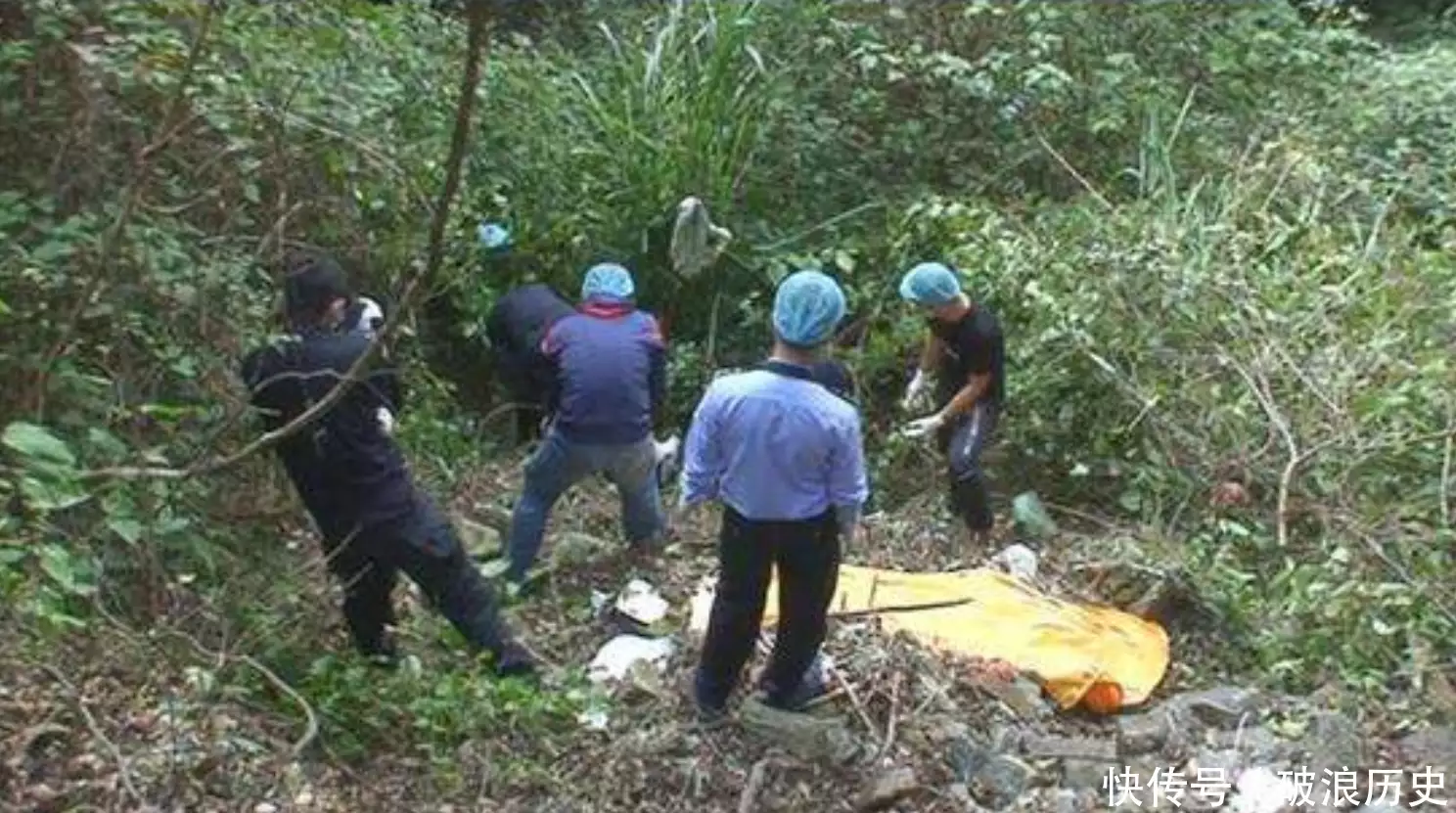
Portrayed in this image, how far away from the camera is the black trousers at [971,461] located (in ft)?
24.9

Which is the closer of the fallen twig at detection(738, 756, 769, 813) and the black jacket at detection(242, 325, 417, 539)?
the fallen twig at detection(738, 756, 769, 813)

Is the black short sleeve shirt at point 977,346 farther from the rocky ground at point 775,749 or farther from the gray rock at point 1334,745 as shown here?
the gray rock at point 1334,745

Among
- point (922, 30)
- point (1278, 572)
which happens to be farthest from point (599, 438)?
point (922, 30)

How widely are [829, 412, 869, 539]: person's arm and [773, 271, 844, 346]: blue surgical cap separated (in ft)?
0.96

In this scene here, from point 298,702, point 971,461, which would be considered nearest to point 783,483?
point 298,702

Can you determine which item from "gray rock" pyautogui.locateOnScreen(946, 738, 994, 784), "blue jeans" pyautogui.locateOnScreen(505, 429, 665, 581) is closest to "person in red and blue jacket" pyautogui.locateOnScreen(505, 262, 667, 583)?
"blue jeans" pyautogui.locateOnScreen(505, 429, 665, 581)

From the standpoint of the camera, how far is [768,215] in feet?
33.0

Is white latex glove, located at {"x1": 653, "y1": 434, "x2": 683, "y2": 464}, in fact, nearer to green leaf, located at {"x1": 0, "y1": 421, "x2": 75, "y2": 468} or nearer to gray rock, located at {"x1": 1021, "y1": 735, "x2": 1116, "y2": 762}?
gray rock, located at {"x1": 1021, "y1": 735, "x2": 1116, "y2": 762}

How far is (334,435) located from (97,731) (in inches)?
54.1

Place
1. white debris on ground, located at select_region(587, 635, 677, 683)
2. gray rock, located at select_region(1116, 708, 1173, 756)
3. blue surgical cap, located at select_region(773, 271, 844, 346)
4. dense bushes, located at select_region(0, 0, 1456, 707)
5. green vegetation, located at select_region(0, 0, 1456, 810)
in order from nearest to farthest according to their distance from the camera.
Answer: blue surgical cap, located at select_region(773, 271, 844, 346)
green vegetation, located at select_region(0, 0, 1456, 810)
gray rock, located at select_region(1116, 708, 1173, 756)
white debris on ground, located at select_region(587, 635, 677, 683)
dense bushes, located at select_region(0, 0, 1456, 707)

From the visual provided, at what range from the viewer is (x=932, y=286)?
7391 millimetres

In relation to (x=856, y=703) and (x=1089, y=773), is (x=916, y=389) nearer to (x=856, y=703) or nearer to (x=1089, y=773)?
(x=856, y=703)

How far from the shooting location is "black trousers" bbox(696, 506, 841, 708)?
17.8 feet

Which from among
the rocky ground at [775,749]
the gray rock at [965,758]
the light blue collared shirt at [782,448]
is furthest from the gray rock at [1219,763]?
the light blue collared shirt at [782,448]
